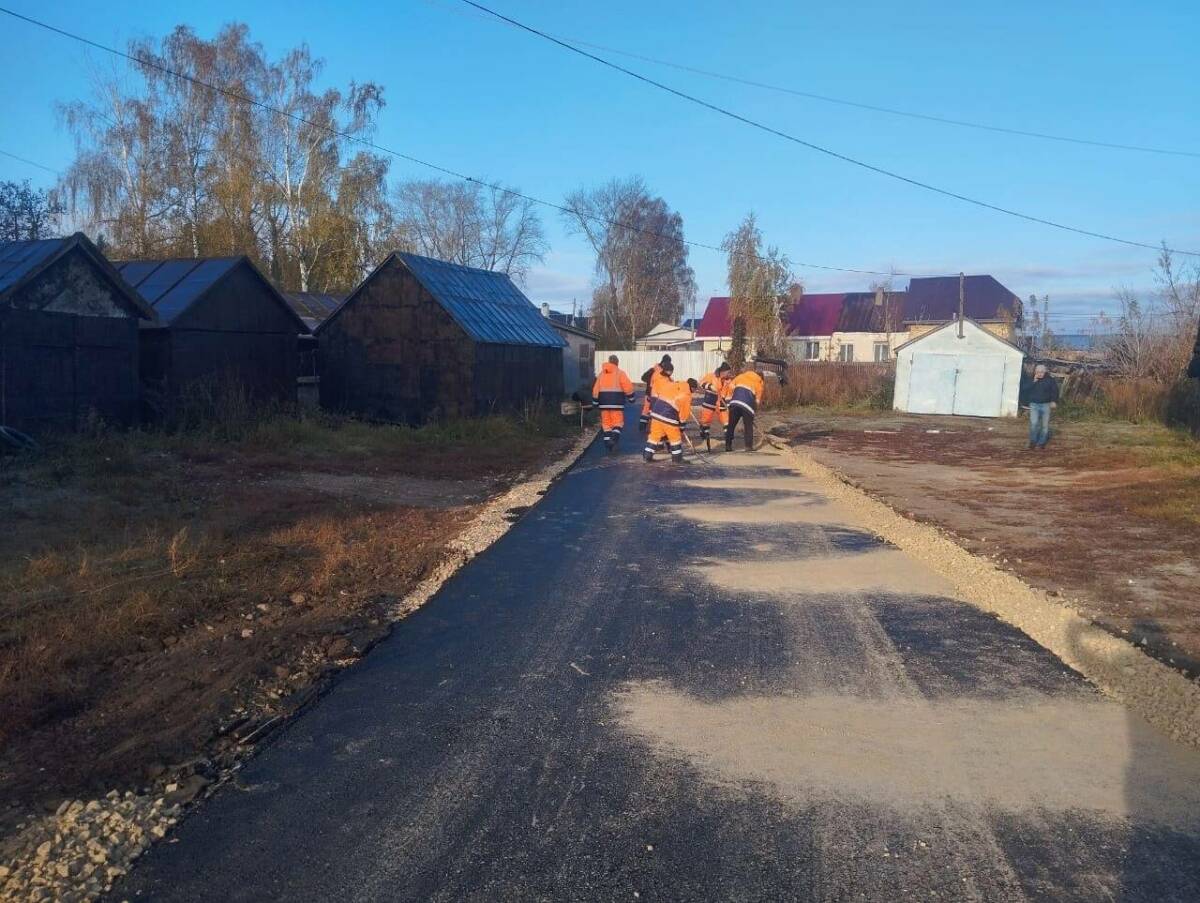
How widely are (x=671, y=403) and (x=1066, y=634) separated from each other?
10.4m

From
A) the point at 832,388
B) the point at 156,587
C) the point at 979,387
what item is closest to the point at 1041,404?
the point at 979,387

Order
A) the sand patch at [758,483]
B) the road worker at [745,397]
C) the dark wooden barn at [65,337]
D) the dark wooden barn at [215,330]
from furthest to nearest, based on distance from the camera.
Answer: the dark wooden barn at [215,330] → the road worker at [745,397] → the dark wooden barn at [65,337] → the sand patch at [758,483]

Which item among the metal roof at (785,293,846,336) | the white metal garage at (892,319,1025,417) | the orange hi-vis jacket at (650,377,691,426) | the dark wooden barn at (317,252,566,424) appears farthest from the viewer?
the metal roof at (785,293,846,336)

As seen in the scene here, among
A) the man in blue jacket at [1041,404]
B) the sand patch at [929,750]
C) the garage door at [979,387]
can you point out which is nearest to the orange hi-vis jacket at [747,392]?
the man in blue jacket at [1041,404]

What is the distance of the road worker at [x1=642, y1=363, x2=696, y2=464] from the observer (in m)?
17.0

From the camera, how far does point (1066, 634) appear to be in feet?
23.2

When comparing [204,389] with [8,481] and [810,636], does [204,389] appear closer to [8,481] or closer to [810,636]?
[8,481]

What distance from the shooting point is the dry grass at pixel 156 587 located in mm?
5160

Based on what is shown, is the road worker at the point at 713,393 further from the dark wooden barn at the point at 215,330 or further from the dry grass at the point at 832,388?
the dry grass at the point at 832,388

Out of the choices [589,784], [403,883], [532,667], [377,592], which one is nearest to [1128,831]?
[589,784]

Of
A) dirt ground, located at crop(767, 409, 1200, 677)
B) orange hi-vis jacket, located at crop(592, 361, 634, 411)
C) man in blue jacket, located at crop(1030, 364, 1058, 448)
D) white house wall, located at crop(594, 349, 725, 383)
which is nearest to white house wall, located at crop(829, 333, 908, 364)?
white house wall, located at crop(594, 349, 725, 383)

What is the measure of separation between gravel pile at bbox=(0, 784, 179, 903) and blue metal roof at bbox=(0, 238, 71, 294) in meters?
14.7

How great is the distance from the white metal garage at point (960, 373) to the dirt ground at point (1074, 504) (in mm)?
7053

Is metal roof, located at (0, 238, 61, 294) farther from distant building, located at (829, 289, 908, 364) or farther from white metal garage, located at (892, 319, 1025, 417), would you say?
distant building, located at (829, 289, 908, 364)
